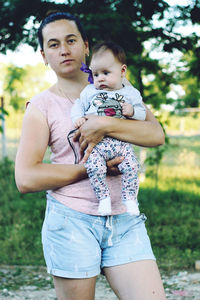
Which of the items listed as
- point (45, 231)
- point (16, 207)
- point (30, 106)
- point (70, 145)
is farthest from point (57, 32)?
point (16, 207)

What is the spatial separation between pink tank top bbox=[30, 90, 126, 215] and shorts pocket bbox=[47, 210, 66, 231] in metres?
0.06

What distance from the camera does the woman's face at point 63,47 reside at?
2.12m

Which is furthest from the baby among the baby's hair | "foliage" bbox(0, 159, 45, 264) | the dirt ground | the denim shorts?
"foliage" bbox(0, 159, 45, 264)

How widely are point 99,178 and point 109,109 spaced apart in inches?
14.9

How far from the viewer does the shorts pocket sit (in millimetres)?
1920

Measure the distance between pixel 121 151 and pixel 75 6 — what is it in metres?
2.77

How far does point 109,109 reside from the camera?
2098 mm

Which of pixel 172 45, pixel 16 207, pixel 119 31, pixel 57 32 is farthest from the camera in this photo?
pixel 16 207

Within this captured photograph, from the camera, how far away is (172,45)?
185 inches

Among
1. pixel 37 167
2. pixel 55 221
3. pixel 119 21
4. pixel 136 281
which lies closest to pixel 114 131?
pixel 37 167

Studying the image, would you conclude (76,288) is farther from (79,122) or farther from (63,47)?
(63,47)

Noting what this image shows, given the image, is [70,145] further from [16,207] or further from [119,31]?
[16,207]

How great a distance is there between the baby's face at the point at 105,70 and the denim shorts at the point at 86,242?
655 mm

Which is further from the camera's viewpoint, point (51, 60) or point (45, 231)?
point (51, 60)
